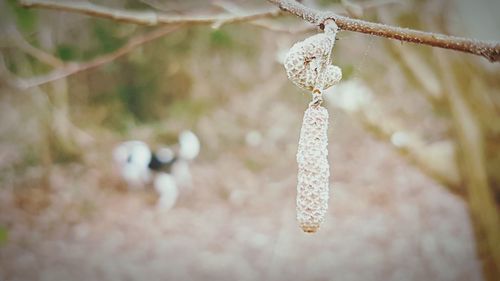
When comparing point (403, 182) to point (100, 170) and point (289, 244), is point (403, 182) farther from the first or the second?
point (100, 170)

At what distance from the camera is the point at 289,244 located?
3.63m

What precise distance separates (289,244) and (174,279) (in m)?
0.85

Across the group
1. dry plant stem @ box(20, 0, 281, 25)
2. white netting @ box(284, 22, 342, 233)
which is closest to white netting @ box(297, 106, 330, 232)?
white netting @ box(284, 22, 342, 233)

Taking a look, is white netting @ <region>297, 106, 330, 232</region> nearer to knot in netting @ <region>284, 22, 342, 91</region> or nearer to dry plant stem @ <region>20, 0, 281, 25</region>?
knot in netting @ <region>284, 22, 342, 91</region>

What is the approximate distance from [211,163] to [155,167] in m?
0.57

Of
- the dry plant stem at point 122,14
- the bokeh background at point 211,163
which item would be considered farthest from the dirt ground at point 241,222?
the dry plant stem at point 122,14

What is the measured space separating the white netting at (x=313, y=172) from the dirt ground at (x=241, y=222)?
287cm

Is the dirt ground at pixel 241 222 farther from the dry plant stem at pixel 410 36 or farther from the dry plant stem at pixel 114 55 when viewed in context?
the dry plant stem at pixel 410 36

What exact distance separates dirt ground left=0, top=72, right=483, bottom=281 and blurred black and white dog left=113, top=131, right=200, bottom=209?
0.11m

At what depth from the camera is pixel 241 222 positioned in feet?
13.1

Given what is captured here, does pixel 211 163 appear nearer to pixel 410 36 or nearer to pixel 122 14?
pixel 122 14

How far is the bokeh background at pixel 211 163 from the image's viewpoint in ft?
10.8

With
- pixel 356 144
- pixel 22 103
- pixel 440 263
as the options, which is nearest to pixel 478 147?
pixel 440 263

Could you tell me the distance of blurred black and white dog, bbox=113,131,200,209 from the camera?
4484 mm
